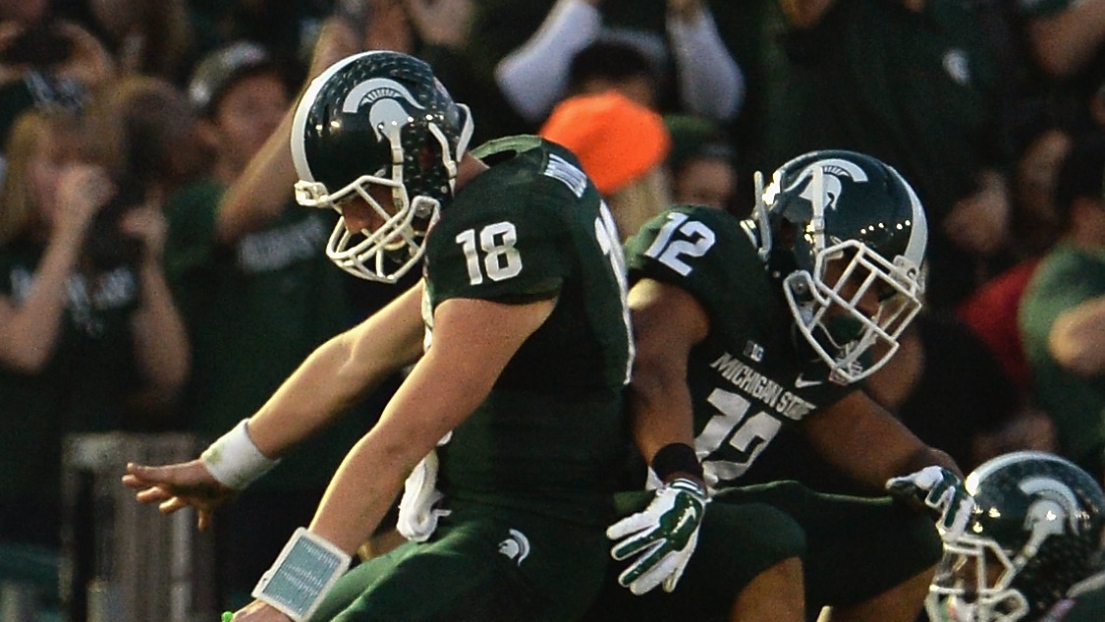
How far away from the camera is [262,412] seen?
15.3ft

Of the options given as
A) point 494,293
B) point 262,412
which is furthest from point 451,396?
point 262,412

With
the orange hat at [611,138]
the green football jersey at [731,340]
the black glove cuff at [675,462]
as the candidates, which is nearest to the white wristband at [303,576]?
the black glove cuff at [675,462]

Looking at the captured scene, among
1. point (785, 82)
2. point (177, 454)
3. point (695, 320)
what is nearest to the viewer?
point (695, 320)

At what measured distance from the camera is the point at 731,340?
4.57 m

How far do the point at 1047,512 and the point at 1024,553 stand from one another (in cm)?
10

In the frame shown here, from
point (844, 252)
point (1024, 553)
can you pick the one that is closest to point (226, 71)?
point (844, 252)

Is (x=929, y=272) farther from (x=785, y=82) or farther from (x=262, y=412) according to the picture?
(x=262, y=412)

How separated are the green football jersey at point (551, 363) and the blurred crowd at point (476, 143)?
5.32 ft

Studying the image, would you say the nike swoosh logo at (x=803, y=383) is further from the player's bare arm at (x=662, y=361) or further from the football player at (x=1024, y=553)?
the football player at (x=1024, y=553)

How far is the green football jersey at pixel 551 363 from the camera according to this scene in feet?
13.5

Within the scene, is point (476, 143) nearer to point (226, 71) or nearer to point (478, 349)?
point (226, 71)

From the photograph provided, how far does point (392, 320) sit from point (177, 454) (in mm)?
1223

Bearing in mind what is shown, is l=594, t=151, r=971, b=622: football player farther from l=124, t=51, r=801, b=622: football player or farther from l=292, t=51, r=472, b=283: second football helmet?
l=292, t=51, r=472, b=283: second football helmet

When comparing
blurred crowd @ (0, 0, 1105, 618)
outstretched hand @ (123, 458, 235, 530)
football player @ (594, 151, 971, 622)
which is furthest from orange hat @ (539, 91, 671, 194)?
outstretched hand @ (123, 458, 235, 530)
